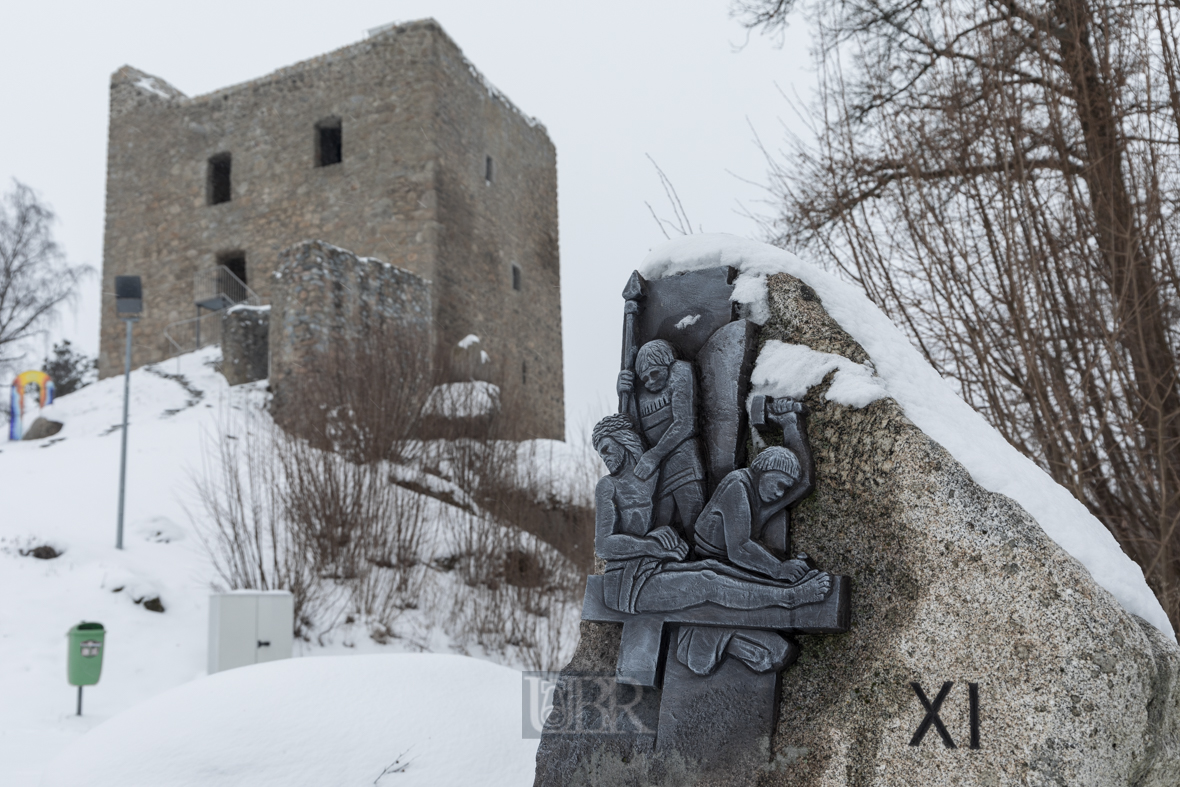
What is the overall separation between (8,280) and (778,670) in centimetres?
2243

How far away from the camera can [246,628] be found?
216 inches

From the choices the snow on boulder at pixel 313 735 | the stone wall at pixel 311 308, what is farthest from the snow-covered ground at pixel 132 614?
the stone wall at pixel 311 308

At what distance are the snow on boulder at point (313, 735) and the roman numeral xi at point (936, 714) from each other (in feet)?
5.33

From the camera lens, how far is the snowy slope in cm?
175

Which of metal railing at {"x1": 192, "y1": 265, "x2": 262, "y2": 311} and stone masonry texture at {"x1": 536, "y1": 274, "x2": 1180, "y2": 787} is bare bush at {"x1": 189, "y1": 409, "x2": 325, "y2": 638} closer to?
stone masonry texture at {"x1": 536, "y1": 274, "x2": 1180, "y2": 787}

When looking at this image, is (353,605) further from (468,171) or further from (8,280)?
(8,280)

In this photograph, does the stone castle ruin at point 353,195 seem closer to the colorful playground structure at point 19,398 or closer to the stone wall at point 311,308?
the stone wall at point 311,308

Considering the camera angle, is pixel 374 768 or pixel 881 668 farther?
pixel 374 768

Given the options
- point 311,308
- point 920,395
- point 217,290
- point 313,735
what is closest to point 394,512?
point 311,308

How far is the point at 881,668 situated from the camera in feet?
5.94

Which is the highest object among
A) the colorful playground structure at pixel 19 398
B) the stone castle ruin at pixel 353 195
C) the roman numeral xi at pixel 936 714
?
the stone castle ruin at pixel 353 195

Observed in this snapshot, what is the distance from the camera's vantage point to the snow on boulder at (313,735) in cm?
275

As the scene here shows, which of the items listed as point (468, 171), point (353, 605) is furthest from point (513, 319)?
point (353, 605)

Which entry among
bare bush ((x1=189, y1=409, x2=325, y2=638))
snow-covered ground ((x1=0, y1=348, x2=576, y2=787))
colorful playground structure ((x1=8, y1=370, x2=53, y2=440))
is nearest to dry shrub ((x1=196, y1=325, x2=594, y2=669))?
bare bush ((x1=189, y1=409, x2=325, y2=638))
